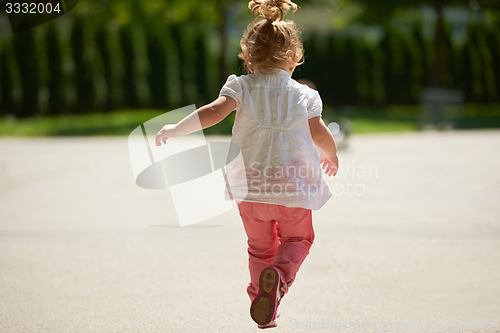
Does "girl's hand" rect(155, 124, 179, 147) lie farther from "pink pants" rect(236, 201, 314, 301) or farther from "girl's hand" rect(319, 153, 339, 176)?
"girl's hand" rect(319, 153, 339, 176)

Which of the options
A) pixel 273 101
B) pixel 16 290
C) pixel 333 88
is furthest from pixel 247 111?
pixel 333 88

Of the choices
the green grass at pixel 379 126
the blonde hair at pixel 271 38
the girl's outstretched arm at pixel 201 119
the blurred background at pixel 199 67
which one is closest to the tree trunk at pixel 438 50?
the blurred background at pixel 199 67

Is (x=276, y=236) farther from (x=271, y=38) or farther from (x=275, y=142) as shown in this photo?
(x=271, y=38)

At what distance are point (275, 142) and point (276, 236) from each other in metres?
0.49

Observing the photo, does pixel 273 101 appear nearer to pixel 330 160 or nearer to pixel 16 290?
pixel 330 160

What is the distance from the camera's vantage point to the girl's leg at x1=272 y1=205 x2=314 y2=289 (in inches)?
98.1

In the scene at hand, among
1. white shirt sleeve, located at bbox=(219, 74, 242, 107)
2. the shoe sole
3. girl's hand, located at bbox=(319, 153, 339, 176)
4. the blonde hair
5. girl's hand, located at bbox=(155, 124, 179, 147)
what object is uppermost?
the blonde hair

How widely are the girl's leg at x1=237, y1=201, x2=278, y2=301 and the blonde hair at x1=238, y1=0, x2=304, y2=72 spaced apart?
2.21 ft

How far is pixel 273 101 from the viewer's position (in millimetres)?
2514

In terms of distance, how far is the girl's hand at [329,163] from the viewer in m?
2.65

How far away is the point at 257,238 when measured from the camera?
264 centimetres

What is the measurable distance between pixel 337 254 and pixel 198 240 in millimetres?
1178

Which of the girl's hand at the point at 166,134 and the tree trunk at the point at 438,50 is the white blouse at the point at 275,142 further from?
the tree trunk at the point at 438,50

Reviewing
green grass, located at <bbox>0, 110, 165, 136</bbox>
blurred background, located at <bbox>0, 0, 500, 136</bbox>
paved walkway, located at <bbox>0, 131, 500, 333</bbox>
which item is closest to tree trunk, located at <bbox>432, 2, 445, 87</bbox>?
blurred background, located at <bbox>0, 0, 500, 136</bbox>
